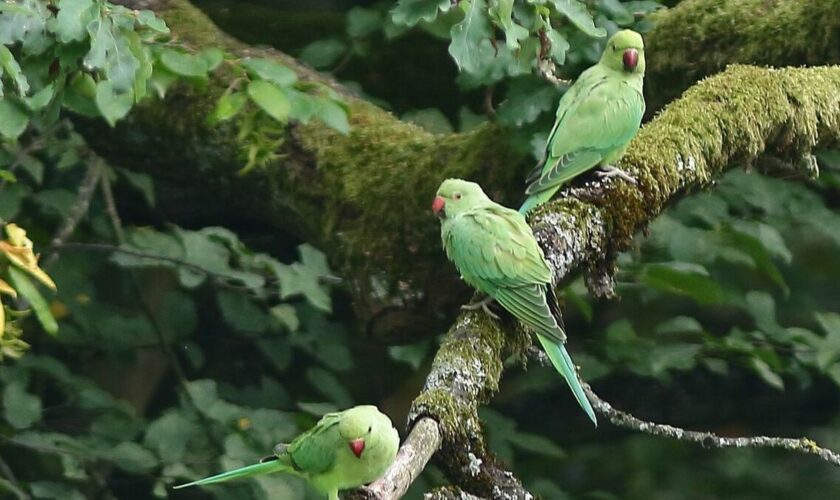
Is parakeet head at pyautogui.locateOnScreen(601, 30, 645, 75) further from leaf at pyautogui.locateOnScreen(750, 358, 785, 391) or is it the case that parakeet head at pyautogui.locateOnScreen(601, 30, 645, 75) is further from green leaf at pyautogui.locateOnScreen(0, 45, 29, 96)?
green leaf at pyautogui.locateOnScreen(0, 45, 29, 96)

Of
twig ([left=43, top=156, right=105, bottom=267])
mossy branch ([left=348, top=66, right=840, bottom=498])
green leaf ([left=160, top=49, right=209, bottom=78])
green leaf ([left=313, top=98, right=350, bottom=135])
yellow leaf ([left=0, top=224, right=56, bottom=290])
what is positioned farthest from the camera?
twig ([left=43, top=156, right=105, bottom=267])

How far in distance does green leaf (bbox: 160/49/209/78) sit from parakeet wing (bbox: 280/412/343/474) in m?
0.94

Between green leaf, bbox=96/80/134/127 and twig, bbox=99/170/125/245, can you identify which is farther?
twig, bbox=99/170/125/245

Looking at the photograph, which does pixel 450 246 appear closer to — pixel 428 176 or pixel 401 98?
pixel 428 176

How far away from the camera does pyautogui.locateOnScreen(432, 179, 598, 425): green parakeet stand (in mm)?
2150

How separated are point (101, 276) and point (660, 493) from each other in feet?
7.49

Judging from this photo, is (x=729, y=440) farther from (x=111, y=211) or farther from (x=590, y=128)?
(x=111, y=211)

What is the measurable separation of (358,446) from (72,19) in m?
0.91

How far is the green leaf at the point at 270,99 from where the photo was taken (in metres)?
2.78

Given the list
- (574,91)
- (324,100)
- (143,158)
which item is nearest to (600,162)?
(574,91)

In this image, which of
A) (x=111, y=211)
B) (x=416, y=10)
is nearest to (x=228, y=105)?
(x=416, y=10)

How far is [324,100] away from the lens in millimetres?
2953

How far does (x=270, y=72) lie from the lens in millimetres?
2879

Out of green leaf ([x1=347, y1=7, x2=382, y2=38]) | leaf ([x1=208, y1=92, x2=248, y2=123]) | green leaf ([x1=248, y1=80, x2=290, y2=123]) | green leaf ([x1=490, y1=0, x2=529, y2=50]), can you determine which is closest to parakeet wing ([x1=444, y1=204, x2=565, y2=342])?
green leaf ([x1=490, y1=0, x2=529, y2=50])
